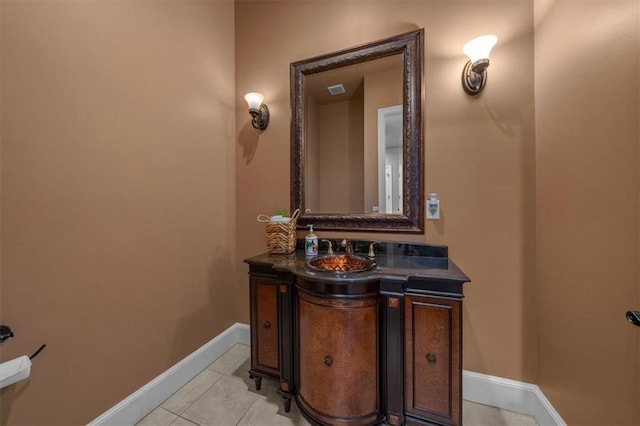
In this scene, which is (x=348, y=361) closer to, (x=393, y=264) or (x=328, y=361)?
(x=328, y=361)

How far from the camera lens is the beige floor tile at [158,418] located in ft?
4.43

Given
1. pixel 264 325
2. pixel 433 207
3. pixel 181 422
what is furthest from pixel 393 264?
Result: pixel 181 422

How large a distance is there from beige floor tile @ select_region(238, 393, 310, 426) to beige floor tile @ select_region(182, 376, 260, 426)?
0.14ft

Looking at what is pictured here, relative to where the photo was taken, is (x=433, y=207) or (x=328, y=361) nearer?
(x=328, y=361)

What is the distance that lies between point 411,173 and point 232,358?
1.98 metres

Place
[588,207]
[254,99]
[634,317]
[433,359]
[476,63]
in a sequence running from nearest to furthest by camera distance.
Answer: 1. [634,317]
2. [588,207]
3. [433,359]
4. [476,63]
5. [254,99]

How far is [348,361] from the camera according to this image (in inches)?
45.8

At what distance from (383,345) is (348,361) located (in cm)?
19

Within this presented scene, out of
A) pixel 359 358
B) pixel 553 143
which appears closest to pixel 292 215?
pixel 359 358

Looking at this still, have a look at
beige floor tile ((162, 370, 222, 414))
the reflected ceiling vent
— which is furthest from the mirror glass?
beige floor tile ((162, 370, 222, 414))

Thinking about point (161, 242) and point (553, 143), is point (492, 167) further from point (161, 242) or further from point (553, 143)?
point (161, 242)

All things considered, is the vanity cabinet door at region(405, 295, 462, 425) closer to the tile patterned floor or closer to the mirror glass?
the tile patterned floor

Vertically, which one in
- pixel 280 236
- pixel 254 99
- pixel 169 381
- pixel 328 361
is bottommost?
pixel 169 381

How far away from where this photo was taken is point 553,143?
4.02 ft
